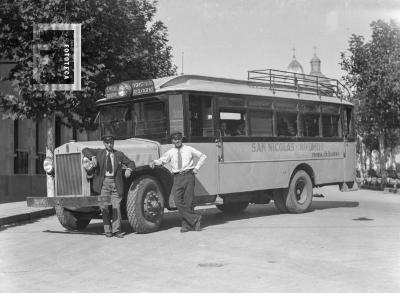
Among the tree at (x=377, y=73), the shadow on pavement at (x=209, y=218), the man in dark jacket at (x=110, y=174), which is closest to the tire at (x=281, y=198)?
the shadow on pavement at (x=209, y=218)

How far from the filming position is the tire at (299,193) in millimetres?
14375

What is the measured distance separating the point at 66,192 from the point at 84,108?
7658mm

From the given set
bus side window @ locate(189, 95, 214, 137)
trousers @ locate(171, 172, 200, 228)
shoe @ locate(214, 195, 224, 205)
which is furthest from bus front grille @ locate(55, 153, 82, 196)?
shoe @ locate(214, 195, 224, 205)

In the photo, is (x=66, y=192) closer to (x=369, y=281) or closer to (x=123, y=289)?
(x=123, y=289)

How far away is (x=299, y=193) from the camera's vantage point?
1486 cm

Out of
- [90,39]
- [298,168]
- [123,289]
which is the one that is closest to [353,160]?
[298,168]

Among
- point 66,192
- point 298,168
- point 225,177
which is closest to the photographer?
point 66,192

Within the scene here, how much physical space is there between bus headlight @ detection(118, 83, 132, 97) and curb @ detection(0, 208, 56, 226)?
4.20m

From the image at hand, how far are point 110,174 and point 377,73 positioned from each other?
20.5m

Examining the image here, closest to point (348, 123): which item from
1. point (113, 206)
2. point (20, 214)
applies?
point (113, 206)

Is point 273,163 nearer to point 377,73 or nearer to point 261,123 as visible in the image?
point 261,123

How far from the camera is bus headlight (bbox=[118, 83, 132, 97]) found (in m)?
12.1

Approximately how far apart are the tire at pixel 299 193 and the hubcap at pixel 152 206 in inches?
167

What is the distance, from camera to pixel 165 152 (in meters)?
11.4
